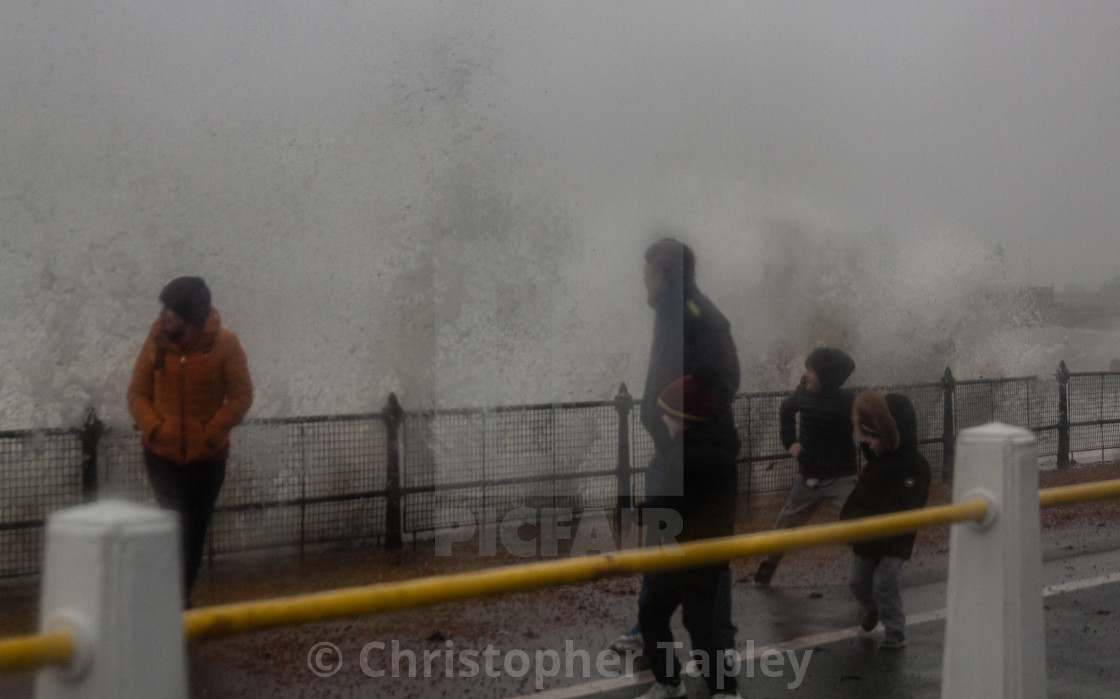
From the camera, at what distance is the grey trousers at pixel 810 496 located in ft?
22.7

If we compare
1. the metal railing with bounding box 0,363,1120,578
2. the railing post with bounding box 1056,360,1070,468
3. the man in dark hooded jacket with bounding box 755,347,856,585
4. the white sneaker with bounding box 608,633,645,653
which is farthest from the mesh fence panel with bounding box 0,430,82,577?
the railing post with bounding box 1056,360,1070,468

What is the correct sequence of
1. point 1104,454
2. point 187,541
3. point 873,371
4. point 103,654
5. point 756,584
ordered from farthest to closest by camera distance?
point 873,371, point 1104,454, point 756,584, point 187,541, point 103,654

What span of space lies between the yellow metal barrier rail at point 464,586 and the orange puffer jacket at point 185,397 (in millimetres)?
3221

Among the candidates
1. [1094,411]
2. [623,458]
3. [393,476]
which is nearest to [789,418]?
[623,458]

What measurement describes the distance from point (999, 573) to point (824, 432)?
390 cm

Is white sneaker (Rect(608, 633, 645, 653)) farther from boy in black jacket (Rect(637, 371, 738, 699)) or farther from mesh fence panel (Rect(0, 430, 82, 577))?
mesh fence panel (Rect(0, 430, 82, 577))

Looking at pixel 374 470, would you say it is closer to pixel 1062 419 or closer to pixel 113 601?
pixel 113 601

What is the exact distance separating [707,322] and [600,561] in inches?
74.7

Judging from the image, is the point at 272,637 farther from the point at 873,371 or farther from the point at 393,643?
the point at 873,371

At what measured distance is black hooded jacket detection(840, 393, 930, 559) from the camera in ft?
19.0

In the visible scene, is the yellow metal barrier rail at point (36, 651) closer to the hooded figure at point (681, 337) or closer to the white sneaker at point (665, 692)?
the hooded figure at point (681, 337)

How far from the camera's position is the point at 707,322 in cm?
416

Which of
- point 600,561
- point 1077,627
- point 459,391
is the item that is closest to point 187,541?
point 600,561

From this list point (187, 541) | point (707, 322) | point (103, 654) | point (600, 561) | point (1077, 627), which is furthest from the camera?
point (1077, 627)
